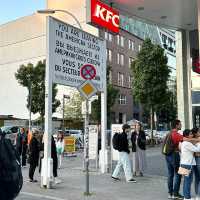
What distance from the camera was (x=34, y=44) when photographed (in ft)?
213

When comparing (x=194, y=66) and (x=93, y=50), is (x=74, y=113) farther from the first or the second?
(x=93, y=50)

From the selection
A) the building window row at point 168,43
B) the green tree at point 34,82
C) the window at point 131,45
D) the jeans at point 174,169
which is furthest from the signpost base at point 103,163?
the building window row at point 168,43

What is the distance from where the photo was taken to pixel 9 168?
2.59 metres

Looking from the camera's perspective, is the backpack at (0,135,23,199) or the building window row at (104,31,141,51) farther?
the building window row at (104,31,141,51)

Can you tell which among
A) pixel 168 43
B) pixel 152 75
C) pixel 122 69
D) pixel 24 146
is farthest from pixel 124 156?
pixel 168 43

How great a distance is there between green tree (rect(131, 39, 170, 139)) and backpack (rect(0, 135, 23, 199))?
103 ft

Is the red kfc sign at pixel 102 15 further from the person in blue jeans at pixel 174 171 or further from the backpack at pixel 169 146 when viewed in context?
the person in blue jeans at pixel 174 171

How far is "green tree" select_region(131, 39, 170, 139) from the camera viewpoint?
33.9 metres

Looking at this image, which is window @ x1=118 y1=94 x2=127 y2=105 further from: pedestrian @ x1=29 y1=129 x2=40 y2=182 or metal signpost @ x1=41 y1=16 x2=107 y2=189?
pedestrian @ x1=29 y1=129 x2=40 y2=182

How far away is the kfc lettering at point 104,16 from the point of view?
1351 cm

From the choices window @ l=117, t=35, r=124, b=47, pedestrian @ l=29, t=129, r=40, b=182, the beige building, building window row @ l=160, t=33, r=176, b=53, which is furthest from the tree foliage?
building window row @ l=160, t=33, r=176, b=53

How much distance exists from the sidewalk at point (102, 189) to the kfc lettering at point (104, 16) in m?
5.49

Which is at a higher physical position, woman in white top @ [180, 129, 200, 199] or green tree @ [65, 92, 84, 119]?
green tree @ [65, 92, 84, 119]

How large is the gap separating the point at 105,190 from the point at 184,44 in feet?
32.0
